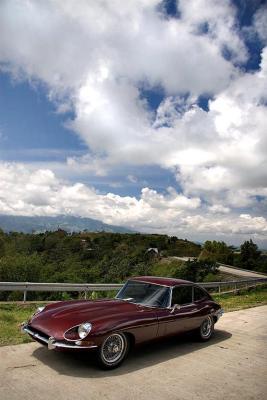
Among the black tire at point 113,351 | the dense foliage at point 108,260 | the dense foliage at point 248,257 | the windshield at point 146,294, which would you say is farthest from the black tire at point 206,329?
the dense foliage at point 248,257

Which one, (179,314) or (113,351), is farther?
(179,314)

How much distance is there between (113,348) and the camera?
20.0 ft

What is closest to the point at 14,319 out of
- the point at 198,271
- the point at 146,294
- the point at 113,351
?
the point at 146,294

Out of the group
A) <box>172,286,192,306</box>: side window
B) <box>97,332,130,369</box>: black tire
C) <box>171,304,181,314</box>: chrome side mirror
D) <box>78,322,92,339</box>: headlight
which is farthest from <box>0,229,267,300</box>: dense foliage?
<box>78,322,92,339</box>: headlight

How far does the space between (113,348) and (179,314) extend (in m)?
1.79

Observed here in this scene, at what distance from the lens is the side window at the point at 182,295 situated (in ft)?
24.8

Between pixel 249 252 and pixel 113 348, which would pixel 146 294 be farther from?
pixel 249 252

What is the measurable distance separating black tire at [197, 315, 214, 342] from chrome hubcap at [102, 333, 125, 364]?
2.46 meters

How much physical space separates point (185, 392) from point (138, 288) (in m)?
2.73

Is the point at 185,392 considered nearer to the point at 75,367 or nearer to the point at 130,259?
the point at 75,367

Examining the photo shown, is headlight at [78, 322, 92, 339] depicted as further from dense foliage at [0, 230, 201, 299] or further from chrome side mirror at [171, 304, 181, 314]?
dense foliage at [0, 230, 201, 299]

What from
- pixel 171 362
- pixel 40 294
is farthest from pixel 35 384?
pixel 40 294

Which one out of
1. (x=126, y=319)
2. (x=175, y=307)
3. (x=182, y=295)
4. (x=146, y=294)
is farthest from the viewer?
(x=182, y=295)

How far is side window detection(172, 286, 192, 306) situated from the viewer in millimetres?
7570
